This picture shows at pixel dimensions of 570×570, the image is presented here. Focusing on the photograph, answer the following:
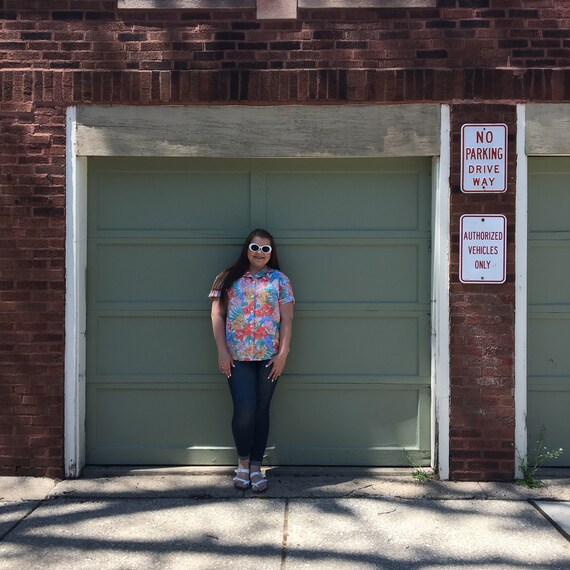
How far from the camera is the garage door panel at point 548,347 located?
5.53 meters

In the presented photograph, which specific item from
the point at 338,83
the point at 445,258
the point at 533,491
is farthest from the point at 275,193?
the point at 533,491

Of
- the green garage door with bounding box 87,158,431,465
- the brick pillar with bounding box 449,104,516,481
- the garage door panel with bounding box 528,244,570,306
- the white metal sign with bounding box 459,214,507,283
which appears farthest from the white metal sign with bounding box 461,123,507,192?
the garage door panel with bounding box 528,244,570,306

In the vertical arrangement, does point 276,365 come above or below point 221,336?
below

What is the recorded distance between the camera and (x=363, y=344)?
18.2 feet

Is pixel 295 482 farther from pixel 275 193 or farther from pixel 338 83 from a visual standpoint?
pixel 338 83

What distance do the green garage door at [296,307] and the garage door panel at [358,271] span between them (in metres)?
0.01

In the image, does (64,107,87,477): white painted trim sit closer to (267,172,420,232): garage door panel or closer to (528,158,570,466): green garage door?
(267,172,420,232): garage door panel

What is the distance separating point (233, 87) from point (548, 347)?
2932 mm

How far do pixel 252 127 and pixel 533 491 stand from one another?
316 cm

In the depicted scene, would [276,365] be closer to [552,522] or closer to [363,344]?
[363,344]

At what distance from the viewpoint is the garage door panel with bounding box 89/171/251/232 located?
557 cm

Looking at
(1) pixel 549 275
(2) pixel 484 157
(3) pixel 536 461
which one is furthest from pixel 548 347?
(2) pixel 484 157

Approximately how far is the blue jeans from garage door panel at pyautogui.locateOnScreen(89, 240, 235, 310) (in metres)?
0.70

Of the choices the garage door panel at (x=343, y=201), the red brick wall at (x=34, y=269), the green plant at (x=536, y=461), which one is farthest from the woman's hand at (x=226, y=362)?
the green plant at (x=536, y=461)
